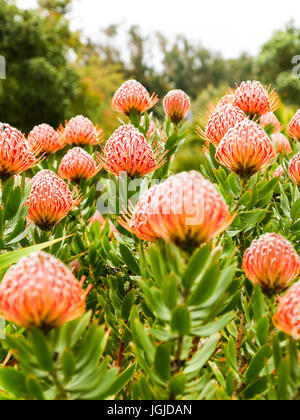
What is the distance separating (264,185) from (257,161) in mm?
111

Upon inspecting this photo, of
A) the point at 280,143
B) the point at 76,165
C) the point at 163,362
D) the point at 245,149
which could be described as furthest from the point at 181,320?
the point at 280,143

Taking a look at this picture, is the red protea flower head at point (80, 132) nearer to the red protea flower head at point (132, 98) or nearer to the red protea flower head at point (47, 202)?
the red protea flower head at point (132, 98)

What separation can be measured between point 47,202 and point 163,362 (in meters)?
0.52

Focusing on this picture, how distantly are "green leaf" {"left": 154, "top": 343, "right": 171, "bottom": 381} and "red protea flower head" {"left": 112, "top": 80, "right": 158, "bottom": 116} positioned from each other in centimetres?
99

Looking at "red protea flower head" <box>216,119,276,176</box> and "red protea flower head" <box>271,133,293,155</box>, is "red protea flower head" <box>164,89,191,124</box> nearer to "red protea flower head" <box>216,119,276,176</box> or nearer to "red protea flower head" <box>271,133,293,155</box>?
"red protea flower head" <box>271,133,293,155</box>

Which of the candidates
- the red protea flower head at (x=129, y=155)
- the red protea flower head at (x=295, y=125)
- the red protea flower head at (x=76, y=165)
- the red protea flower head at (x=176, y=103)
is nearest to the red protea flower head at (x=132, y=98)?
the red protea flower head at (x=176, y=103)

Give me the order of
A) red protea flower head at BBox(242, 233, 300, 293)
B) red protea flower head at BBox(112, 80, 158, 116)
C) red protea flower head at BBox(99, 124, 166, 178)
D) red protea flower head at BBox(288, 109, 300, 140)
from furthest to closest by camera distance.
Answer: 1. red protea flower head at BBox(112, 80, 158, 116)
2. red protea flower head at BBox(288, 109, 300, 140)
3. red protea flower head at BBox(99, 124, 166, 178)
4. red protea flower head at BBox(242, 233, 300, 293)

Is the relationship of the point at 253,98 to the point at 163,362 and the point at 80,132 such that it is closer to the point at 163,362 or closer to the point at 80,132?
the point at 80,132

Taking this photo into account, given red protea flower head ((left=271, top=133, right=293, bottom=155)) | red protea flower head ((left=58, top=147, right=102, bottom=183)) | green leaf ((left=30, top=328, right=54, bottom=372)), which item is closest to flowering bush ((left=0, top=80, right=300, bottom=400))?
green leaf ((left=30, top=328, right=54, bottom=372))

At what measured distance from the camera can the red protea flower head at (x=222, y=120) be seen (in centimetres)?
107

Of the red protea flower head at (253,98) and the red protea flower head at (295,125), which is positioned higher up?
the red protea flower head at (253,98)

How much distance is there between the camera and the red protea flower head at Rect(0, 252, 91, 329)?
21.0 inches

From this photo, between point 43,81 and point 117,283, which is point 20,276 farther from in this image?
point 43,81

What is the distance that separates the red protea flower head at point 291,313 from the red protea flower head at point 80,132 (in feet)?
3.57
